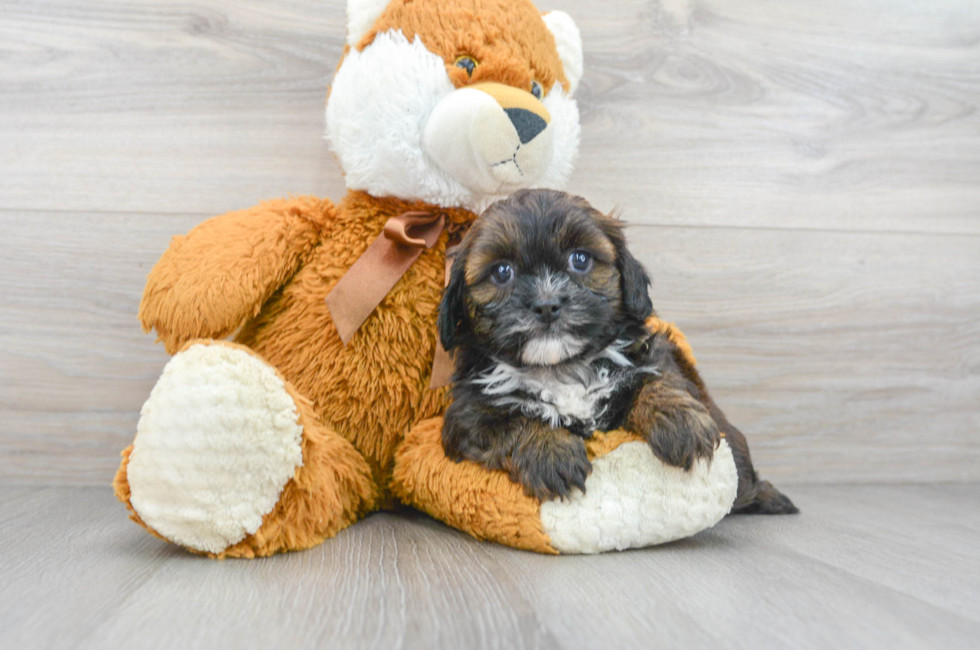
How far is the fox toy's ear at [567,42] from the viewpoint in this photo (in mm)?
1636

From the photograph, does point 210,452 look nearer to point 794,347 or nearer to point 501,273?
point 501,273

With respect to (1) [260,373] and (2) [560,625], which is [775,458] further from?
(1) [260,373]

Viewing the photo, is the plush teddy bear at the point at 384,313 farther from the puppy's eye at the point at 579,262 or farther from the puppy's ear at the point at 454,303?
the puppy's eye at the point at 579,262

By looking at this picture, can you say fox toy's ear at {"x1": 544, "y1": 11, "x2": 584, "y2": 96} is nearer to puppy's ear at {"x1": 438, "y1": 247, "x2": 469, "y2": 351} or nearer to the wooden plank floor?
puppy's ear at {"x1": 438, "y1": 247, "x2": 469, "y2": 351}

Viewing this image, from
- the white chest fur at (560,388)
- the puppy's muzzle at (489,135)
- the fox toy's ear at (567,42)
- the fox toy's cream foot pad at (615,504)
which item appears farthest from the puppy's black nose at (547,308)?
the fox toy's ear at (567,42)

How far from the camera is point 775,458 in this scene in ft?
6.73

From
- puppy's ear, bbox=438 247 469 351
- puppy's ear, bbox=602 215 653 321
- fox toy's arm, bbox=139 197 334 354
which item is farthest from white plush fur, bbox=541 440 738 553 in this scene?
fox toy's arm, bbox=139 197 334 354

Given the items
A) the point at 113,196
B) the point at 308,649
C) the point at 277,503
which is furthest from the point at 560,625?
the point at 113,196

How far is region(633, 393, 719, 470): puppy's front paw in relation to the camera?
1192mm

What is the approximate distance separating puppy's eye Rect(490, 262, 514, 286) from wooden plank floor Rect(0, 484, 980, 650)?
474 millimetres

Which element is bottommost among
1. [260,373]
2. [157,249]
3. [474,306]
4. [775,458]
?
[775,458]

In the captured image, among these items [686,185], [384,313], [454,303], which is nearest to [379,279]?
[384,313]

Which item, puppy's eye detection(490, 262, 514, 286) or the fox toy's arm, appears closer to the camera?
puppy's eye detection(490, 262, 514, 286)

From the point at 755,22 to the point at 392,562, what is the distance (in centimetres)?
179
